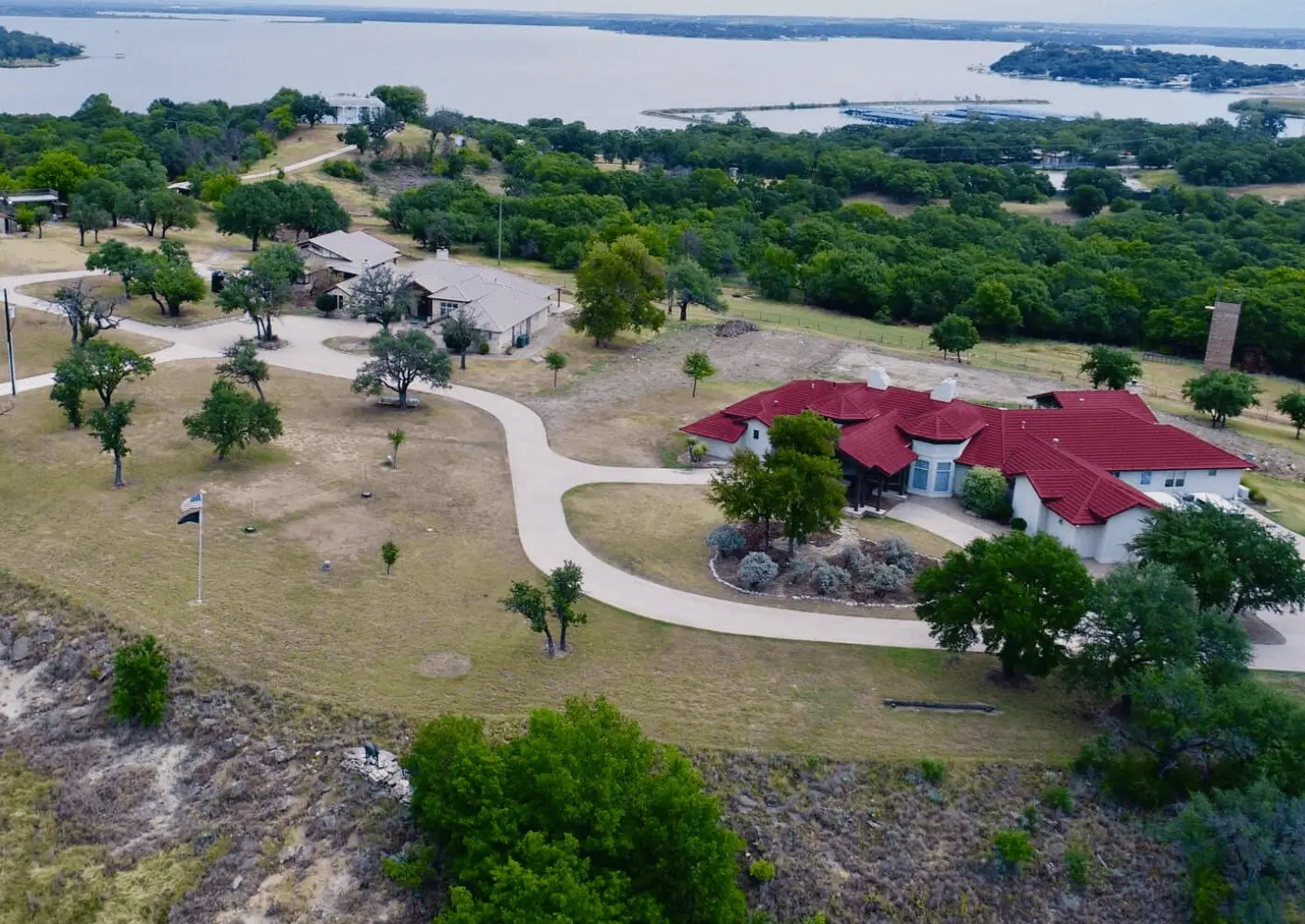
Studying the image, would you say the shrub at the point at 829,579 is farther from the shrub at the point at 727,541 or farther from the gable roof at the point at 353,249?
the gable roof at the point at 353,249

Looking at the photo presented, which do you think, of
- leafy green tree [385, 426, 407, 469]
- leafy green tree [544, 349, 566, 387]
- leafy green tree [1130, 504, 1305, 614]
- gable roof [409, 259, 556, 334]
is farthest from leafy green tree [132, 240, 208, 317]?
leafy green tree [1130, 504, 1305, 614]

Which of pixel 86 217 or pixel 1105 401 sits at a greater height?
pixel 86 217

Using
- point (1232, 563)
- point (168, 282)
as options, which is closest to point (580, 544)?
point (1232, 563)

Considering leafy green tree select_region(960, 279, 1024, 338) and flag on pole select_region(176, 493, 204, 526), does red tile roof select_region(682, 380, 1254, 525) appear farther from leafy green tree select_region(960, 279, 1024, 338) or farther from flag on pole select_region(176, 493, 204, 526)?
leafy green tree select_region(960, 279, 1024, 338)

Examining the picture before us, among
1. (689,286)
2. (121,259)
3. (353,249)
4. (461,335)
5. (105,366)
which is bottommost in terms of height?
(461,335)

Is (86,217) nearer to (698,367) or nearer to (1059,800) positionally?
(698,367)

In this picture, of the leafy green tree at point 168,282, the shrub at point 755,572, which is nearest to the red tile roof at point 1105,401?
the shrub at point 755,572
